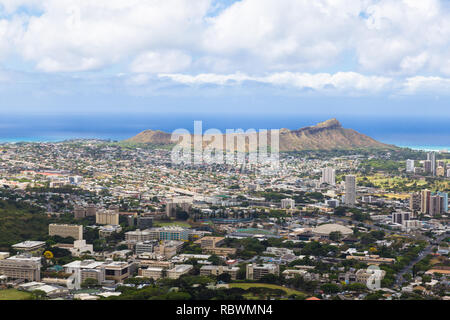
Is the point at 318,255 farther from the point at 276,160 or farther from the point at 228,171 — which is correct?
the point at 276,160

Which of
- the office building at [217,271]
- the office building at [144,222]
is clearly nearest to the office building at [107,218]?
the office building at [144,222]

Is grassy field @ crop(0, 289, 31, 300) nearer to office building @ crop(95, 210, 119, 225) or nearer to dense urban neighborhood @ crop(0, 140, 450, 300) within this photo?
dense urban neighborhood @ crop(0, 140, 450, 300)

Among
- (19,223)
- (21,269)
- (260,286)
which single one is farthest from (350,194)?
(21,269)

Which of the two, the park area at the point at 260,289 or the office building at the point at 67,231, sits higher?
the office building at the point at 67,231

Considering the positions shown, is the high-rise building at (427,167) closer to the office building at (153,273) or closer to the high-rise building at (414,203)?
the high-rise building at (414,203)

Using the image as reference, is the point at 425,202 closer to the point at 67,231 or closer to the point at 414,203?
the point at 414,203

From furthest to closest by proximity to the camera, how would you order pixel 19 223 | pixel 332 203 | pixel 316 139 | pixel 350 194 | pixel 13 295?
pixel 316 139
pixel 350 194
pixel 332 203
pixel 19 223
pixel 13 295
